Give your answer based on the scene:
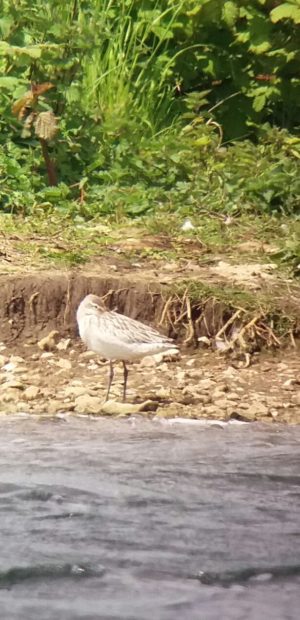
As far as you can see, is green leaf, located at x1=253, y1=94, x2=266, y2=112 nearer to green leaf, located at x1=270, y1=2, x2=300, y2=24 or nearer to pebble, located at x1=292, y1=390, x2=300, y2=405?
green leaf, located at x1=270, y1=2, x2=300, y2=24

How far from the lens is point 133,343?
7.74 meters

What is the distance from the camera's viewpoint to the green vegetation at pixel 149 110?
419 inches

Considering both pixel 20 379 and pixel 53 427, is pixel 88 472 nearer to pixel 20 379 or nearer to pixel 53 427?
pixel 53 427

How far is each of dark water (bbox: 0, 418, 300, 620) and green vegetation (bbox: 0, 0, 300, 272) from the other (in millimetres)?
3467

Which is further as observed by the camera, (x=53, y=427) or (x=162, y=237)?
(x=162, y=237)

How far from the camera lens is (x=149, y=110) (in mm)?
12062

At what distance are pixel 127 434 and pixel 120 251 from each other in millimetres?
2569

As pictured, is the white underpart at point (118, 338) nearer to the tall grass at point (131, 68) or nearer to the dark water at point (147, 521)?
the dark water at point (147, 521)

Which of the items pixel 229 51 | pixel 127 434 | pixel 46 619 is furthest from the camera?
pixel 229 51

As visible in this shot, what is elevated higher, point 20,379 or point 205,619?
point 205,619

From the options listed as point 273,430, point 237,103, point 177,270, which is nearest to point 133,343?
point 273,430

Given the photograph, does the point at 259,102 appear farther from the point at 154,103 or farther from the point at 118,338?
the point at 118,338

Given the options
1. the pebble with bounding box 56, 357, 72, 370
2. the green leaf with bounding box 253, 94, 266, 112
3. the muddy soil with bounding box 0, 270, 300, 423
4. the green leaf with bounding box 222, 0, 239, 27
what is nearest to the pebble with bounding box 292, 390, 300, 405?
the muddy soil with bounding box 0, 270, 300, 423

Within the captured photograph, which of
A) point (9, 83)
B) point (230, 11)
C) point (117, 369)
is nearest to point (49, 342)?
point (117, 369)
